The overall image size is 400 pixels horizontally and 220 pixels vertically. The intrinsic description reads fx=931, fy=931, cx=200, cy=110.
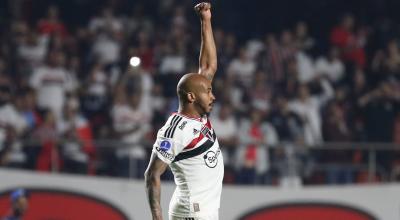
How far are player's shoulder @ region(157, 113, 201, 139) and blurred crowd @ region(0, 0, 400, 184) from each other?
4.87 metres

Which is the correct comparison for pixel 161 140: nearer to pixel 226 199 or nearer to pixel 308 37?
pixel 226 199

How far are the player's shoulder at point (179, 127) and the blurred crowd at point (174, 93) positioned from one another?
4.87 metres

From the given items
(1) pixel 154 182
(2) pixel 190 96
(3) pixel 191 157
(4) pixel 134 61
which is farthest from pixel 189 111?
(4) pixel 134 61

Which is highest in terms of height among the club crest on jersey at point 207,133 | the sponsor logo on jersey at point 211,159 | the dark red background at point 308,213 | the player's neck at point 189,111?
the player's neck at point 189,111

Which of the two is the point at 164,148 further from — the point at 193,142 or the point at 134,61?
the point at 134,61

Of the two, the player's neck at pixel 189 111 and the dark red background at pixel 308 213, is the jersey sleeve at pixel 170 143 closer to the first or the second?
the player's neck at pixel 189 111

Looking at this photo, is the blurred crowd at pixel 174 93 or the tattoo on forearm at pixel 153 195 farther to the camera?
the blurred crowd at pixel 174 93

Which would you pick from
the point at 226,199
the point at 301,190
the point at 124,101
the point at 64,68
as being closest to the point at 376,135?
the point at 301,190

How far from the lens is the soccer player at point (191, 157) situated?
7586mm

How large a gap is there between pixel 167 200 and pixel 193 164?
527cm

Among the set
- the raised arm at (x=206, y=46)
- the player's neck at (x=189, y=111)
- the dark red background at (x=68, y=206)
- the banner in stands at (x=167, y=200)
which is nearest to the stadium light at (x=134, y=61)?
the banner in stands at (x=167, y=200)

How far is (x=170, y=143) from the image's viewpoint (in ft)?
24.8

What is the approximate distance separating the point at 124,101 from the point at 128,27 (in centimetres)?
287

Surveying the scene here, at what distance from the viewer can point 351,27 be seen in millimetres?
16781
